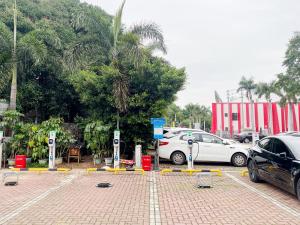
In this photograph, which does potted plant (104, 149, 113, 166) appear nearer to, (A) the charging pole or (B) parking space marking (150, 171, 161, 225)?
(A) the charging pole

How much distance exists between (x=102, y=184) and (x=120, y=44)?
6.28 metres

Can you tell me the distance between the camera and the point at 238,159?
11.9 metres

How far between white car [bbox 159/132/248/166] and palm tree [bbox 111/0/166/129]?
264 cm

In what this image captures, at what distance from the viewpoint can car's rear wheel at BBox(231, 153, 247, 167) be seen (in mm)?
11875

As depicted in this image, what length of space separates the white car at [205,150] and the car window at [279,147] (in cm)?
433

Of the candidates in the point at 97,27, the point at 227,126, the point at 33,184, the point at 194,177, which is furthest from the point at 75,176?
the point at 227,126

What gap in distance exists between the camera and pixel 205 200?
6.43 m

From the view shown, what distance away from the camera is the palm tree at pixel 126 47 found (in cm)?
1088

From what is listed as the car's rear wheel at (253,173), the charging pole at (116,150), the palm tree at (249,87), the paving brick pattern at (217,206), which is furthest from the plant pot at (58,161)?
the palm tree at (249,87)

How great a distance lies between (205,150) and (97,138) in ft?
15.5

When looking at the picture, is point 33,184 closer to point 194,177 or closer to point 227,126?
point 194,177

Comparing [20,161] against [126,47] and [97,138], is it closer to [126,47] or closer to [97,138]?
[97,138]

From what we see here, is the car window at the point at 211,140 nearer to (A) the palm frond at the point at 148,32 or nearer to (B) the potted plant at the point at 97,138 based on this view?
(B) the potted plant at the point at 97,138

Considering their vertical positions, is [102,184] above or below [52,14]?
below
